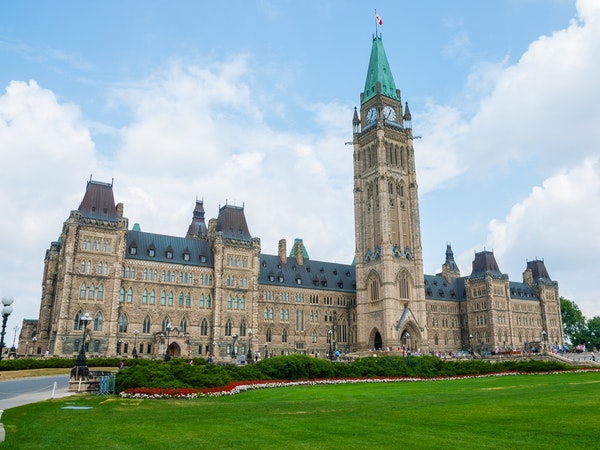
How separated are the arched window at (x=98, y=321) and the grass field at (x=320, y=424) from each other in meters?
48.6

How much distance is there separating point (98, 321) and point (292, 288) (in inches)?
1365

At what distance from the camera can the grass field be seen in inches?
525

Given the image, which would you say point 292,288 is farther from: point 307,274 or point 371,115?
point 371,115

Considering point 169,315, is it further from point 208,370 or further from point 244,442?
point 244,442

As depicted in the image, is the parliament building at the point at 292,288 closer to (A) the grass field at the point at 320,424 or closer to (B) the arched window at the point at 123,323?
(B) the arched window at the point at 123,323

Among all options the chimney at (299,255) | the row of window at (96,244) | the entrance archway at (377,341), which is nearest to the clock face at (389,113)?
the chimney at (299,255)

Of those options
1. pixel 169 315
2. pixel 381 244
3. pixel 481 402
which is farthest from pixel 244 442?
pixel 381 244

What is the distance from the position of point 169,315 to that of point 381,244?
3814cm

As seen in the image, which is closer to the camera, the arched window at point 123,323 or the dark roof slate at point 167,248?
the arched window at point 123,323

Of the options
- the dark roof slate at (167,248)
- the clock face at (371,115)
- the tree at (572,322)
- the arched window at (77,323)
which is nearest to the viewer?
the arched window at (77,323)

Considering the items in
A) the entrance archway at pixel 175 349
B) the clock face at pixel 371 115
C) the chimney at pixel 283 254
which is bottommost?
the entrance archway at pixel 175 349

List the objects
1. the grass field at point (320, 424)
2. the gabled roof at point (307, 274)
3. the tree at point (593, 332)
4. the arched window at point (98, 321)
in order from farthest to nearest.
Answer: the tree at point (593, 332) → the gabled roof at point (307, 274) → the arched window at point (98, 321) → the grass field at point (320, 424)

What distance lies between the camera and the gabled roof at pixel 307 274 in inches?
3744

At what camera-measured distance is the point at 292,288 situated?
95188 millimetres
